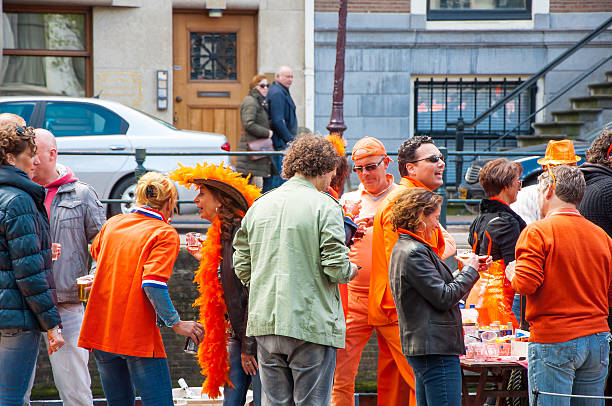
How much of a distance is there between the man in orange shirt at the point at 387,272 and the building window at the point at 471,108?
10.1 metres

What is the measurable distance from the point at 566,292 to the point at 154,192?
2.29 m

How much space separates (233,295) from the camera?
491 cm

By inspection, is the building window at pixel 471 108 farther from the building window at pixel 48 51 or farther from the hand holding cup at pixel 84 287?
the hand holding cup at pixel 84 287

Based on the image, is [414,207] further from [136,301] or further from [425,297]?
[136,301]

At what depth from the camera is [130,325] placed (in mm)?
4609

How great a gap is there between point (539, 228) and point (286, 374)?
1539 mm

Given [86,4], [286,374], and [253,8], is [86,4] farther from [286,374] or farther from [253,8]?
[286,374]

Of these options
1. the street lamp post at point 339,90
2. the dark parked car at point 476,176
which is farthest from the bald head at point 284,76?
the dark parked car at point 476,176

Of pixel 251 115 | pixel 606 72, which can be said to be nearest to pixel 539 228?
pixel 251 115

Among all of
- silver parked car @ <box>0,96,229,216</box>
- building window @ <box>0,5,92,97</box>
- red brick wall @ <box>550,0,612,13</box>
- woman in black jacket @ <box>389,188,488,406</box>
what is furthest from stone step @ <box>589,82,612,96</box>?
woman in black jacket @ <box>389,188,488,406</box>

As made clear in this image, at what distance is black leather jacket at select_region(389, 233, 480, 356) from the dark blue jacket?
5604 mm

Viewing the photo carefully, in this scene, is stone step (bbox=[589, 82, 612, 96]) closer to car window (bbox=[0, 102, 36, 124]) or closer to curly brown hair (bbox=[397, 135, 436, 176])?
car window (bbox=[0, 102, 36, 124])

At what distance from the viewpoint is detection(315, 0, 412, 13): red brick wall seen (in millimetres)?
14641

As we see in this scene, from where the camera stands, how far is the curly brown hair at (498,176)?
578cm
